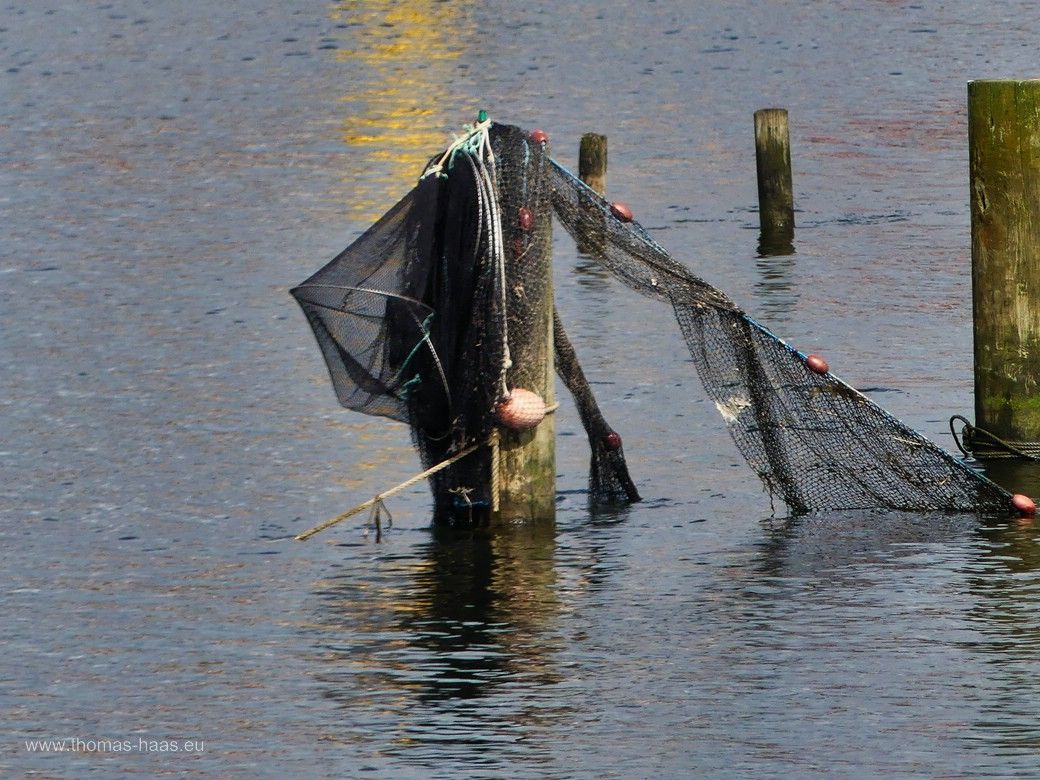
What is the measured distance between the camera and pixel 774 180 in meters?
26.2

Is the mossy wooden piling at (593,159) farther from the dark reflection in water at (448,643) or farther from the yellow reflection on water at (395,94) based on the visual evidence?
the dark reflection in water at (448,643)

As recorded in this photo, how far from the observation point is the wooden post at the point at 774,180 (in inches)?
1017

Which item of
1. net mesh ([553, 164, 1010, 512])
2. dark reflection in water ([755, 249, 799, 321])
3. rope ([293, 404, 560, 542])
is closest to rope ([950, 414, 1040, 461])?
net mesh ([553, 164, 1010, 512])

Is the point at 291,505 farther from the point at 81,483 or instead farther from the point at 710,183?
the point at 710,183

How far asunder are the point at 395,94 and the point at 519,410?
30175mm

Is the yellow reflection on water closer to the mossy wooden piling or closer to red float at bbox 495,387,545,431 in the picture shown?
the mossy wooden piling

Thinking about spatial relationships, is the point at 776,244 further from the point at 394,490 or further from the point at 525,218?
the point at 394,490

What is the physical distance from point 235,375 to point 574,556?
6353 millimetres

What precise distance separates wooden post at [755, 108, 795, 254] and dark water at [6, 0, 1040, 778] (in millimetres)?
320

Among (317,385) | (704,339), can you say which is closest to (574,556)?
(704,339)

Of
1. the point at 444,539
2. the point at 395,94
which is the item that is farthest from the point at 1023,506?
the point at 395,94

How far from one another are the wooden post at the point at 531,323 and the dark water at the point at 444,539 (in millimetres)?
378

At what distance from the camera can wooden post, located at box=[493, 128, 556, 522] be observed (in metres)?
13.2

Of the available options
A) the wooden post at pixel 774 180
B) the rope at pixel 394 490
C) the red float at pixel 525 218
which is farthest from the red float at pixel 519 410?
the wooden post at pixel 774 180
